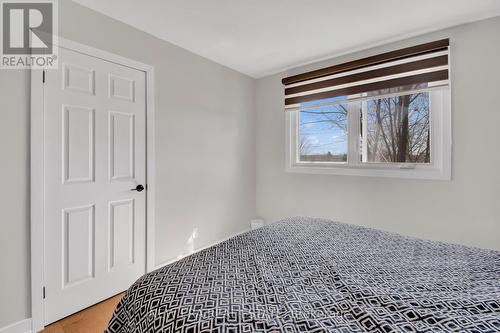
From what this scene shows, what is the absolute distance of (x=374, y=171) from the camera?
2580mm

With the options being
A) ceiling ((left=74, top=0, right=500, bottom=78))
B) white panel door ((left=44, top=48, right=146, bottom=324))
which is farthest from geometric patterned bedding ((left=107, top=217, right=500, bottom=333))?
ceiling ((left=74, top=0, right=500, bottom=78))

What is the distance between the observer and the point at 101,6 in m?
1.92

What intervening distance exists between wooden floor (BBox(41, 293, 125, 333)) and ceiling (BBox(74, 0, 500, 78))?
7.85 feet

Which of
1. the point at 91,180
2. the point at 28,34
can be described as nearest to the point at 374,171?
the point at 91,180

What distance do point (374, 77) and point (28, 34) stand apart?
2.91 metres

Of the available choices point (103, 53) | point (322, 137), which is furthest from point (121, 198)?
point (322, 137)

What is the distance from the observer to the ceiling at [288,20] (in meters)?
1.91

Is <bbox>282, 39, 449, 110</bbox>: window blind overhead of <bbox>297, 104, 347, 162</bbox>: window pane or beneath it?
overhead

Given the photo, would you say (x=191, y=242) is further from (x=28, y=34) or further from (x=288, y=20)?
(x=288, y=20)

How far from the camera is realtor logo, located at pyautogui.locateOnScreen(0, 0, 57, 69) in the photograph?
159cm

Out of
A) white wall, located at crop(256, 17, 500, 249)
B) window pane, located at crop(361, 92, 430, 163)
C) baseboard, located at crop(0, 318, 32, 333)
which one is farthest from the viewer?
window pane, located at crop(361, 92, 430, 163)

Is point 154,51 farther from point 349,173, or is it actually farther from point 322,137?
point 349,173

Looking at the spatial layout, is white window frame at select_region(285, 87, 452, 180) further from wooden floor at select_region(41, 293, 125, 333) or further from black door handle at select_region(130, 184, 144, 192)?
wooden floor at select_region(41, 293, 125, 333)

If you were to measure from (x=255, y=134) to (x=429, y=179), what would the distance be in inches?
84.8
